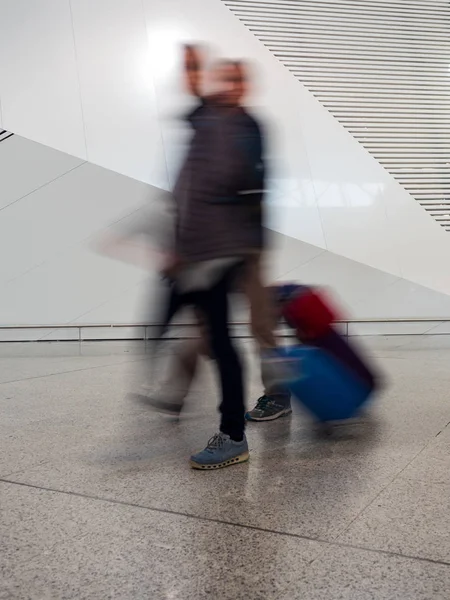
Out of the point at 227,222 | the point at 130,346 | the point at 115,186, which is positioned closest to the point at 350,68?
the point at 115,186

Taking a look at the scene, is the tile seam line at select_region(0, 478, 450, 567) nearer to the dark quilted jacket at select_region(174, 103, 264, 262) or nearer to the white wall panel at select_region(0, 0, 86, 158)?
the dark quilted jacket at select_region(174, 103, 264, 262)

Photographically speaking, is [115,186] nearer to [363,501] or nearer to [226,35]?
[226,35]

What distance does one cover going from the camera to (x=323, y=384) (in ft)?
9.02

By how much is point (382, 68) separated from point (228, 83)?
27.0 ft

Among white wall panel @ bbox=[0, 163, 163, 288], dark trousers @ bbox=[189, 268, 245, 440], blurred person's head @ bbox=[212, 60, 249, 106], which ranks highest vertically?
blurred person's head @ bbox=[212, 60, 249, 106]

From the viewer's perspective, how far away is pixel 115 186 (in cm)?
797

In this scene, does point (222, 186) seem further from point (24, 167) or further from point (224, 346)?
point (24, 167)

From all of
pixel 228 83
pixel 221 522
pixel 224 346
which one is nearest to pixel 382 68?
pixel 228 83

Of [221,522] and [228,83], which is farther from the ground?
[228,83]

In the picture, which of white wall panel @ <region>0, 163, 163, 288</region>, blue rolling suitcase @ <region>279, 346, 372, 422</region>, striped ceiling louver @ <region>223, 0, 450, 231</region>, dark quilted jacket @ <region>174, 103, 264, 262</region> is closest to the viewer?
dark quilted jacket @ <region>174, 103, 264, 262</region>

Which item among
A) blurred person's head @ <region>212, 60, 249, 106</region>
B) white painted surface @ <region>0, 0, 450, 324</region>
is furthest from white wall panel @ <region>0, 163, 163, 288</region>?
blurred person's head @ <region>212, 60, 249, 106</region>

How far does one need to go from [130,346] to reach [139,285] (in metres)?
0.96

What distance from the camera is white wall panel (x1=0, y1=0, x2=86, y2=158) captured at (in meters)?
7.89

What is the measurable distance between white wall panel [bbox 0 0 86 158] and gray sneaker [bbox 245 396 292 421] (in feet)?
18.3
